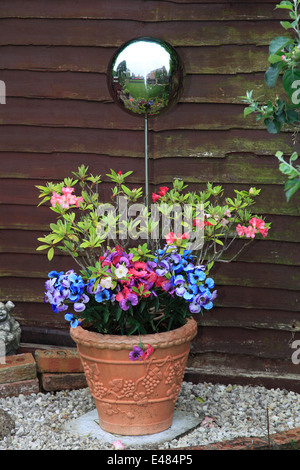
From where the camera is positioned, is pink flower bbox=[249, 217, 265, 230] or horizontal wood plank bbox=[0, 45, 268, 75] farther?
horizontal wood plank bbox=[0, 45, 268, 75]

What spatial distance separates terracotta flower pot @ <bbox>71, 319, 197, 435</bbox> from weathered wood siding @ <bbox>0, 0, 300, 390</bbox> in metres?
0.63

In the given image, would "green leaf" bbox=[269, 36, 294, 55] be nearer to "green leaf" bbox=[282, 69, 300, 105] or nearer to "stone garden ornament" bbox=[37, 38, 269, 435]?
"green leaf" bbox=[282, 69, 300, 105]

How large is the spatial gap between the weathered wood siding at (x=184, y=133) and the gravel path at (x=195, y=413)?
11cm

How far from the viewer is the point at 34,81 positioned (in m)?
3.35

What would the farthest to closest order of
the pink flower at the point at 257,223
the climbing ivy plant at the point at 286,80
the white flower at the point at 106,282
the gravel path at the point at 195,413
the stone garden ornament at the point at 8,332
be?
1. the stone garden ornament at the point at 8,332
2. the pink flower at the point at 257,223
3. the gravel path at the point at 195,413
4. the white flower at the point at 106,282
5. the climbing ivy plant at the point at 286,80

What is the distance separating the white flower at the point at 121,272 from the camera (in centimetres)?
253

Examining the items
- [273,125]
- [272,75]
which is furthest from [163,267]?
[272,75]

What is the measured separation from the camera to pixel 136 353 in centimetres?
262

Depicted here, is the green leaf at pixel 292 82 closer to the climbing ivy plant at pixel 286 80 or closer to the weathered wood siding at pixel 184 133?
the climbing ivy plant at pixel 286 80

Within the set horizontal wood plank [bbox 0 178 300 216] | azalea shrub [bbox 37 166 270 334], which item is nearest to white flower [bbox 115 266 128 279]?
azalea shrub [bbox 37 166 270 334]

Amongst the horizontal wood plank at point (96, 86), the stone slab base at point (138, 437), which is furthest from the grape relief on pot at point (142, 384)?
the horizontal wood plank at point (96, 86)

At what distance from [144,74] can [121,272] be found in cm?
81

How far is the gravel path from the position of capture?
2766 mm
